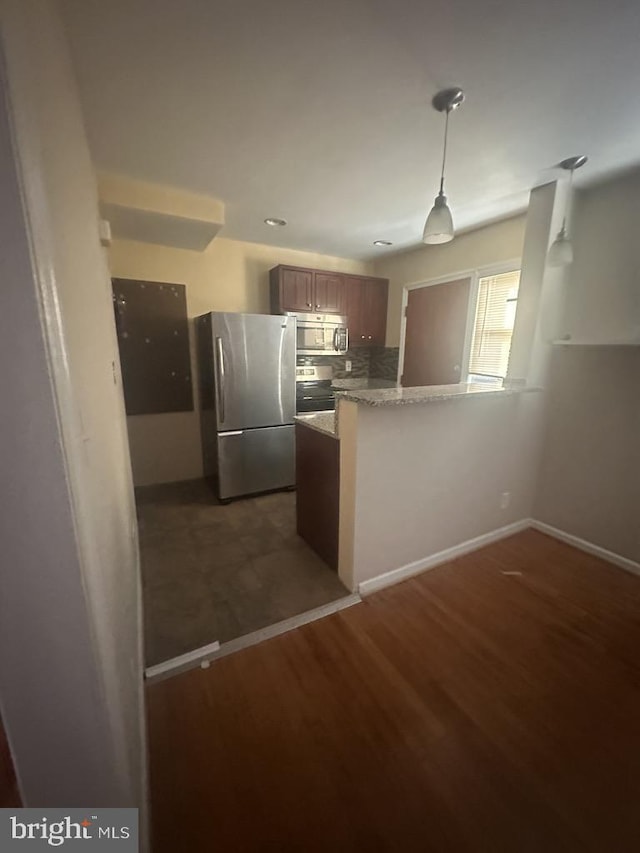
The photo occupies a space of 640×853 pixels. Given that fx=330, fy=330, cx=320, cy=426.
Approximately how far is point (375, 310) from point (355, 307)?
29cm

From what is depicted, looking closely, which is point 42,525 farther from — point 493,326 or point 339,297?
point 339,297

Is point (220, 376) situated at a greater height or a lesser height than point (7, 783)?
greater

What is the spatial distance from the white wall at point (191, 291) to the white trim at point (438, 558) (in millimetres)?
2350

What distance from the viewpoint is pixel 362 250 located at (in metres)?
3.58

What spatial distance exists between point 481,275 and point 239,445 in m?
2.64

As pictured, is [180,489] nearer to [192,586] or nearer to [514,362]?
[192,586]

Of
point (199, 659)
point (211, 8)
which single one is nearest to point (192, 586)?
point (199, 659)

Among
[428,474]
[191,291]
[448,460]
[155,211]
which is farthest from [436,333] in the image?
[155,211]

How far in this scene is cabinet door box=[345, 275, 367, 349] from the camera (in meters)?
3.66

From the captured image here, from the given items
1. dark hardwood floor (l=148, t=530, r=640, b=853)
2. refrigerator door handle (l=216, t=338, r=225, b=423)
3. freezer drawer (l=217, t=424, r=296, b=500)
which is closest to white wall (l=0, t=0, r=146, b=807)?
dark hardwood floor (l=148, t=530, r=640, b=853)

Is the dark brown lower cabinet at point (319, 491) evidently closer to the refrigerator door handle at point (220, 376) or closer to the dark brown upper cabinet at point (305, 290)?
the refrigerator door handle at point (220, 376)

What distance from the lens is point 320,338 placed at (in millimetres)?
3551

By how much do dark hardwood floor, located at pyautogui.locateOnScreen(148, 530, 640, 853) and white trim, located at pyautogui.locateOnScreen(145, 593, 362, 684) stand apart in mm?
37

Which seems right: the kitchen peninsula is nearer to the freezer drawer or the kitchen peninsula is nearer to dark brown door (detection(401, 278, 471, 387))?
the freezer drawer
